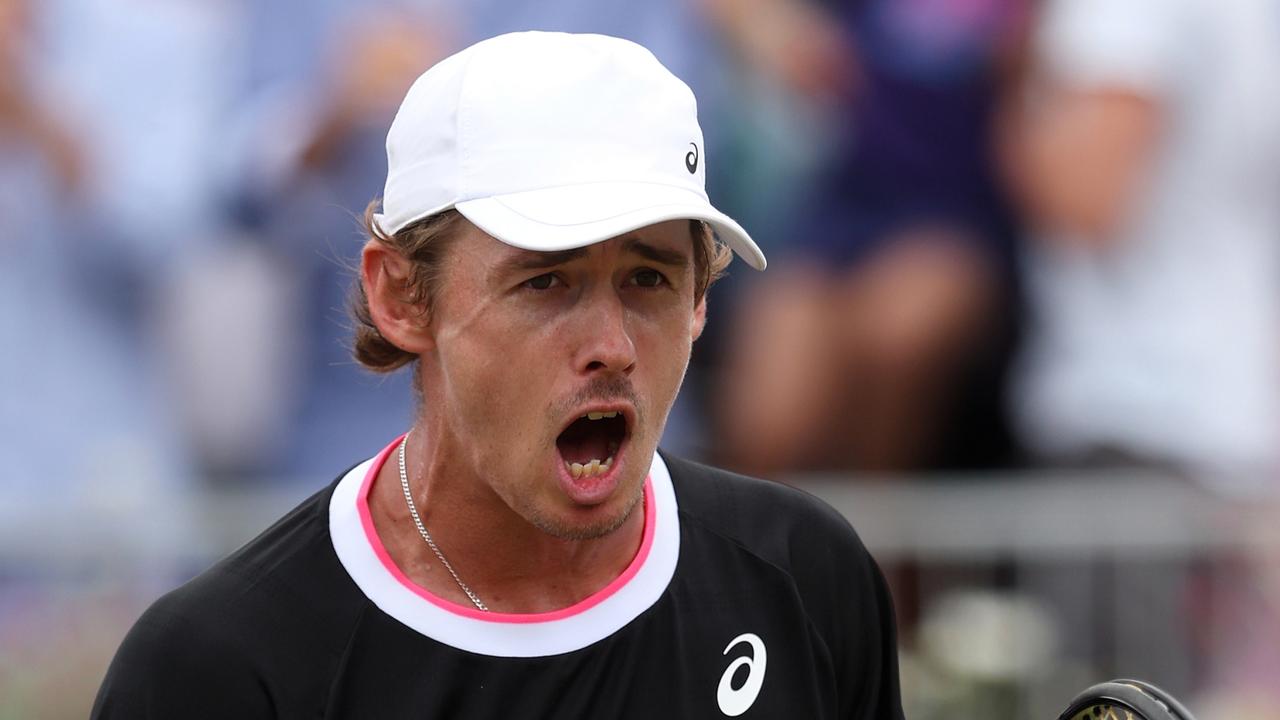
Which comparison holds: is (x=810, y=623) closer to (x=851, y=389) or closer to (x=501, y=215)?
(x=501, y=215)

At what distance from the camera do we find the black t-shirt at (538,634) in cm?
290

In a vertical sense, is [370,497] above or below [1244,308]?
above

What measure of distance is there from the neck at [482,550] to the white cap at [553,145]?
0.46 m

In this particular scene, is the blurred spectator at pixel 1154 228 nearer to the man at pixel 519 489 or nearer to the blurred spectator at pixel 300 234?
the blurred spectator at pixel 300 234

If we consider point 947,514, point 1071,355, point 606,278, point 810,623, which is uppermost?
point 606,278

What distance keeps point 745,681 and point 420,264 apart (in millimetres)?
819

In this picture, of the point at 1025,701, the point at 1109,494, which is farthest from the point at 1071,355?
the point at 1025,701

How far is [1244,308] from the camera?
670cm

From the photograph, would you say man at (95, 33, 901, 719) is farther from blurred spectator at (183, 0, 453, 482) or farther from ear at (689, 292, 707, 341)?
blurred spectator at (183, 0, 453, 482)

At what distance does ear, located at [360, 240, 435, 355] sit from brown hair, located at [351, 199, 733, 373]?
1 cm

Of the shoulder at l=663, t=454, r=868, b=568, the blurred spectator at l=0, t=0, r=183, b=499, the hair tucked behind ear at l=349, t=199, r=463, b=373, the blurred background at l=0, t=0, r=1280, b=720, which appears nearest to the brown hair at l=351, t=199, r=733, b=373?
the hair tucked behind ear at l=349, t=199, r=463, b=373

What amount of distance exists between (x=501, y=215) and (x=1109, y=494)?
390cm

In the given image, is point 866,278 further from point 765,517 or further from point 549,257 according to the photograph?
point 549,257

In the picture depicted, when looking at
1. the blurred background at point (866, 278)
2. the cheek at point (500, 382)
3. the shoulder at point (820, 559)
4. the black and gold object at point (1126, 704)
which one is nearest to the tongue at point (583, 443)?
the cheek at point (500, 382)
